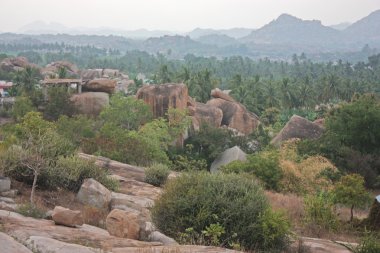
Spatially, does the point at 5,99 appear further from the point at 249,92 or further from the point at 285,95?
the point at 285,95

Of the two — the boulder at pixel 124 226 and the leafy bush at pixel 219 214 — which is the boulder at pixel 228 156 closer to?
the leafy bush at pixel 219 214

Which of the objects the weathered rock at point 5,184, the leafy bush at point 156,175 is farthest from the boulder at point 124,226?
the leafy bush at point 156,175

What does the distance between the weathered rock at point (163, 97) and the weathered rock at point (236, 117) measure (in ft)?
29.6

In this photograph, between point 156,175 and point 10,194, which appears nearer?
point 10,194

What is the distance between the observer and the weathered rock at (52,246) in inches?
240

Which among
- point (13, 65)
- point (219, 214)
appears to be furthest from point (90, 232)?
point (13, 65)

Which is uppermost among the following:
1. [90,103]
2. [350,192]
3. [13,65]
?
[350,192]

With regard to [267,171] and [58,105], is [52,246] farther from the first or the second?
[58,105]

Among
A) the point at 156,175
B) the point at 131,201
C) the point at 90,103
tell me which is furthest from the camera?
the point at 90,103

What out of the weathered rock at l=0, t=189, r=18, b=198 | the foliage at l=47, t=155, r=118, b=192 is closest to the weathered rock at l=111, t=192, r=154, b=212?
the foliage at l=47, t=155, r=118, b=192

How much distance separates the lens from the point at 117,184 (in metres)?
13.0

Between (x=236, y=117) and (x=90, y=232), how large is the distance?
1674 inches

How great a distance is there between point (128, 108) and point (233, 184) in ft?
88.2

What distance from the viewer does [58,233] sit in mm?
7320
